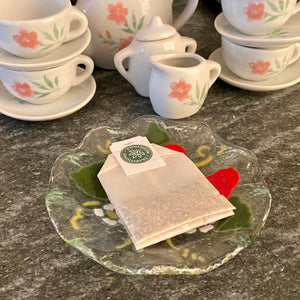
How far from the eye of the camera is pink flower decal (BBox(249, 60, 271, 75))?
0.67 metres

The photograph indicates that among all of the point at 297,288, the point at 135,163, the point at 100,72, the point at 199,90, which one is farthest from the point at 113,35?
the point at 297,288

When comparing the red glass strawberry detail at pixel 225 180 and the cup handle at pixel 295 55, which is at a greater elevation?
the cup handle at pixel 295 55

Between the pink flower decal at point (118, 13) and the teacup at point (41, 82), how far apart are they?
10 centimetres

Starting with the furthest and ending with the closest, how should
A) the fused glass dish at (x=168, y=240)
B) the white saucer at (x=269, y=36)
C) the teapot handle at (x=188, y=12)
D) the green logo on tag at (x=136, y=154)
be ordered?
the teapot handle at (x=188, y=12) → the white saucer at (x=269, y=36) → the green logo on tag at (x=136, y=154) → the fused glass dish at (x=168, y=240)

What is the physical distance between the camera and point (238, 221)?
17.2 inches

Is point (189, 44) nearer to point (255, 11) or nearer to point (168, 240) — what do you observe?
point (255, 11)

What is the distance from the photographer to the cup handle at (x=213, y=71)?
0.65 metres

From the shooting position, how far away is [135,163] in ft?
1.68

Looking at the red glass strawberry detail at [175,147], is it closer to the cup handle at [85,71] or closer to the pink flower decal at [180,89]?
the pink flower decal at [180,89]

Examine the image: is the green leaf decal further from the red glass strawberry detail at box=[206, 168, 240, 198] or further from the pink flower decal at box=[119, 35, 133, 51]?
the red glass strawberry detail at box=[206, 168, 240, 198]

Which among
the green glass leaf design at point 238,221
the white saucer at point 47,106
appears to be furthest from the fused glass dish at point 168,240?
the white saucer at point 47,106

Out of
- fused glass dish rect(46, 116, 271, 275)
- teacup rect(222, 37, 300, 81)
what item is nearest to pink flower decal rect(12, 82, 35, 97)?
fused glass dish rect(46, 116, 271, 275)

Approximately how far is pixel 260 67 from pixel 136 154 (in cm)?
29

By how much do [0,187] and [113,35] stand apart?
0.34m
